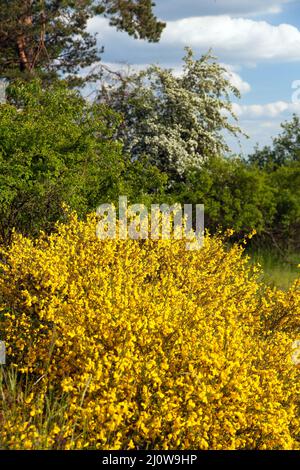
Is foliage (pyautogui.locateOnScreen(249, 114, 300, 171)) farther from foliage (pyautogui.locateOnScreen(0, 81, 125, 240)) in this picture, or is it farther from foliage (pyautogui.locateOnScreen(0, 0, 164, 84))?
foliage (pyautogui.locateOnScreen(0, 81, 125, 240))

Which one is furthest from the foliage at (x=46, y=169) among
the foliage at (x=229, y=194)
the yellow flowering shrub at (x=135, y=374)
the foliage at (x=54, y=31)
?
the foliage at (x=54, y=31)

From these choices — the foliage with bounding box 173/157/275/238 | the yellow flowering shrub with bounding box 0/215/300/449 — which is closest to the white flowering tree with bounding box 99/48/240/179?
the foliage with bounding box 173/157/275/238

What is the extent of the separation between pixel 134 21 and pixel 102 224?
1535 centimetres

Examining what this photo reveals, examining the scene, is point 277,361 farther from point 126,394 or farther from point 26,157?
point 26,157

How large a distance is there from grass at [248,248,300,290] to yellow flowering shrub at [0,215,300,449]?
660 centimetres

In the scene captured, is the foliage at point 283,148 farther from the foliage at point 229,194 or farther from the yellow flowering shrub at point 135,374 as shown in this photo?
the yellow flowering shrub at point 135,374

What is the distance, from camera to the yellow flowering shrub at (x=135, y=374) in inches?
193

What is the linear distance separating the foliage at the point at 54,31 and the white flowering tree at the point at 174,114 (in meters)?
2.60

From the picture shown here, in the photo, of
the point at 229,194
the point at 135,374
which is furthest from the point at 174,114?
the point at 135,374

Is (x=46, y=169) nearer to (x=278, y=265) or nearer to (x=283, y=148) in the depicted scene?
(x=278, y=265)

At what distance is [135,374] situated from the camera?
5164 millimetres

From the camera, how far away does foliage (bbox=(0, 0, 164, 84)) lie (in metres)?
20.2

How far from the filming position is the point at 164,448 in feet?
16.3
